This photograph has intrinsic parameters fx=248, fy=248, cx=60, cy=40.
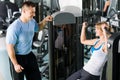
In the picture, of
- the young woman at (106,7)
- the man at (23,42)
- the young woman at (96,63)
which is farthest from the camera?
the young woman at (106,7)

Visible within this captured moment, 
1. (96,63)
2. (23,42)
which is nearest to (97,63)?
(96,63)

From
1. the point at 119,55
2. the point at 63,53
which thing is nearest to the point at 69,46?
the point at 63,53

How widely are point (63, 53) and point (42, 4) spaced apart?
5.95 ft

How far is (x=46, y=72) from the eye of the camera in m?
4.39

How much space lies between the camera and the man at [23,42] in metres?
2.97

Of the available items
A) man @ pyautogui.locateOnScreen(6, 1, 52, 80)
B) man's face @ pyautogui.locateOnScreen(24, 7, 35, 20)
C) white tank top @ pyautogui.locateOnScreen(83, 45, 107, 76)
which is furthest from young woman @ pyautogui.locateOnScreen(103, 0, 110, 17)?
man's face @ pyautogui.locateOnScreen(24, 7, 35, 20)

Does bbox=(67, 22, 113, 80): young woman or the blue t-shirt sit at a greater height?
the blue t-shirt

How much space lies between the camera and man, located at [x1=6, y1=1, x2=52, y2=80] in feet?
9.75

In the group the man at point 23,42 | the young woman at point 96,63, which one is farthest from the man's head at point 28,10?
the young woman at point 96,63

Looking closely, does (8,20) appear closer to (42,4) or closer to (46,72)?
(42,4)

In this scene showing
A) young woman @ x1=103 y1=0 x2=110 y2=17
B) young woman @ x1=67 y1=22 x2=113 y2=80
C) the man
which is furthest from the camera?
young woman @ x1=103 y1=0 x2=110 y2=17

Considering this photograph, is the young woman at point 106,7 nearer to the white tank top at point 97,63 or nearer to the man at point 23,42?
the man at point 23,42

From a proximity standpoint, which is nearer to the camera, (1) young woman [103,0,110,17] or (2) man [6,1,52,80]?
(2) man [6,1,52,80]

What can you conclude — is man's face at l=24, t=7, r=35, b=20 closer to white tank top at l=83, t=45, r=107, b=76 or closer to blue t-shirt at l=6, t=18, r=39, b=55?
blue t-shirt at l=6, t=18, r=39, b=55
